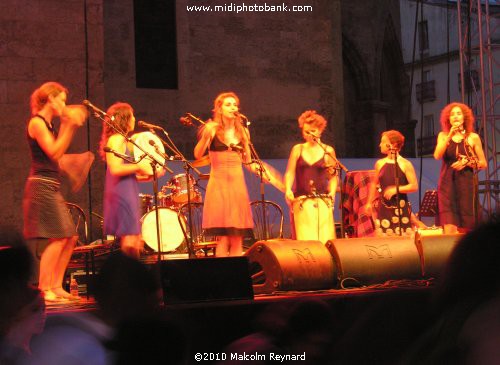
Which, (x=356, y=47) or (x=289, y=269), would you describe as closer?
(x=289, y=269)

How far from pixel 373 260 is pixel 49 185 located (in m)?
2.88

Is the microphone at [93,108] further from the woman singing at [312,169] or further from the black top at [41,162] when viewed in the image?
the woman singing at [312,169]

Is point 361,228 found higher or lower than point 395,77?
lower

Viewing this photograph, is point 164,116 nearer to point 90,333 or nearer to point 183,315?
point 183,315

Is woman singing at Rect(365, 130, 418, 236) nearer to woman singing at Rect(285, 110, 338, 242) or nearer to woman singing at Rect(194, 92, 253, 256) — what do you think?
woman singing at Rect(285, 110, 338, 242)

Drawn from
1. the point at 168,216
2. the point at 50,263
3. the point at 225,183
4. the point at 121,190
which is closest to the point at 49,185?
the point at 50,263

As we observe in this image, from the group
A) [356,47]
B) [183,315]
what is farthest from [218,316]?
[356,47]

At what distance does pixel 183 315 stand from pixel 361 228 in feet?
17.5

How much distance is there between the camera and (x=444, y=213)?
372 inches

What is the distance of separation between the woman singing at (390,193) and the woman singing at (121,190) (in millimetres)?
3811

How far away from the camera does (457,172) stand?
9398mm

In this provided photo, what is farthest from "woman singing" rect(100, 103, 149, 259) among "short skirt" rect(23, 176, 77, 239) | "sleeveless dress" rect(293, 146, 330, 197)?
"sleeveless dress" rect(293, 146, 330, 197)

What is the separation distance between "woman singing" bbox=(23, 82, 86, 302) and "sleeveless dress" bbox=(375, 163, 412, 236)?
481 centimetres

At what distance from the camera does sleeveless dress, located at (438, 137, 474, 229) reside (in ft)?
30.7
